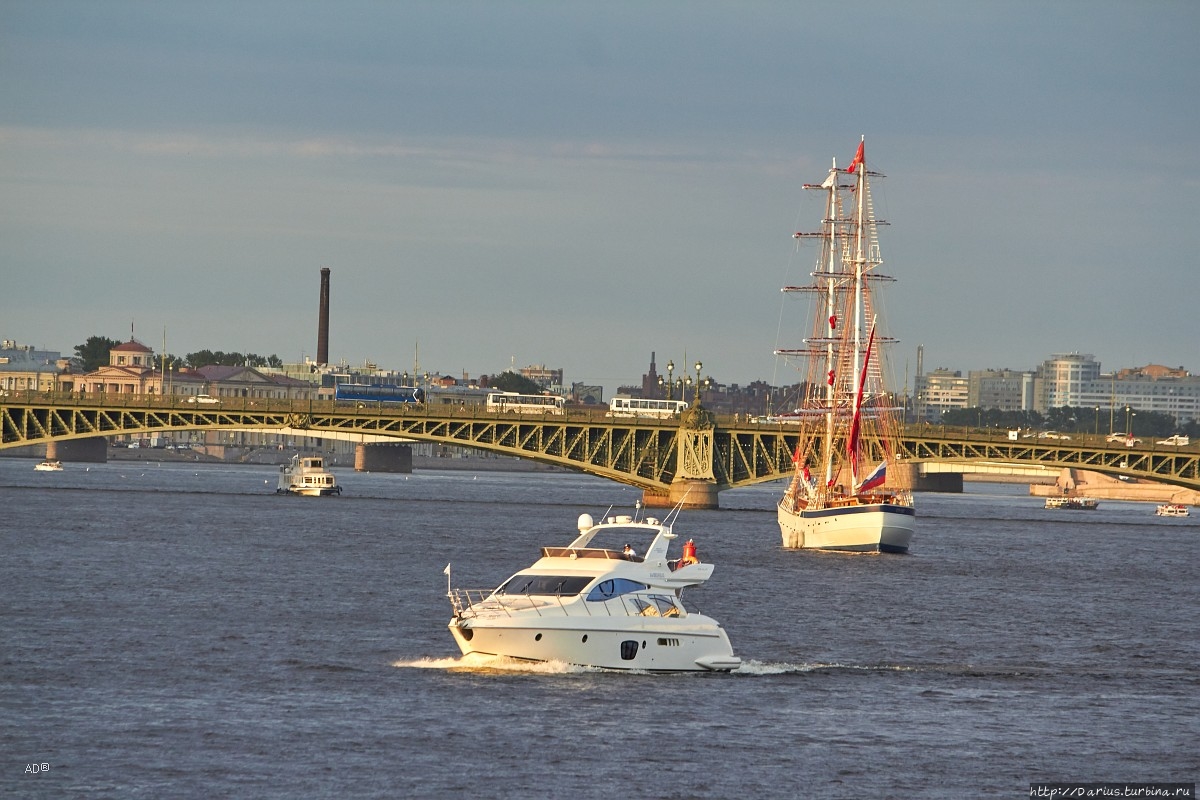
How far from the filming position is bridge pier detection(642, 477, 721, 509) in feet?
496

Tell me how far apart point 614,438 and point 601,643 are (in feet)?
360

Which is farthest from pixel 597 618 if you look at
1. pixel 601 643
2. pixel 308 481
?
pixel 308 481

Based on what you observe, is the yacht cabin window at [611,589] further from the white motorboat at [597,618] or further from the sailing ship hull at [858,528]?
the sailing ship hull at [858,528]

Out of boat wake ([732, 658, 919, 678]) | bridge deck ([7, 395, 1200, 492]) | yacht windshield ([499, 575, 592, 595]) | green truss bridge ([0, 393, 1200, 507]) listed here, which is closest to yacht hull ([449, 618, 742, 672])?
yacht windshield ([499, 575, 592, 595])

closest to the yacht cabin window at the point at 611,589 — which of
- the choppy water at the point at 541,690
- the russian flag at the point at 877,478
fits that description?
the choppy water at the point at 541,690

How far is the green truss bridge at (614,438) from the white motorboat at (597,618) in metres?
91.0

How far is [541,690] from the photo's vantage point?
47.0 meters

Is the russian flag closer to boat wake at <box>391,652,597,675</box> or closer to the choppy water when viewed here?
the choppy water

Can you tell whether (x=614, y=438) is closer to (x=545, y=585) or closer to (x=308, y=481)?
(x=308, y=481)

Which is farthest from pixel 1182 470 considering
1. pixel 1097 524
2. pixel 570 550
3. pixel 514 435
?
pixel 570 550

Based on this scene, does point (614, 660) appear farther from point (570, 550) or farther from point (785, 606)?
point (785, 606)

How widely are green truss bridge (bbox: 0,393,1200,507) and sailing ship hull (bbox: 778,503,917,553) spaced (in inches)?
1173

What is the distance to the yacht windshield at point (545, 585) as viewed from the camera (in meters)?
49.7

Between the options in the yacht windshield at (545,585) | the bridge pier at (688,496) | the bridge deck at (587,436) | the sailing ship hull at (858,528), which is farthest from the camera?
the bridge pier at (688,496)
